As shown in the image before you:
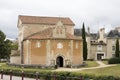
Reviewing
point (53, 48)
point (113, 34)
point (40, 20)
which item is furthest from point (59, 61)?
point (113, 34)

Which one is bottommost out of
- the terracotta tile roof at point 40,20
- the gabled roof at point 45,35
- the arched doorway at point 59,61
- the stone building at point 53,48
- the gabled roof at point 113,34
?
the arched doorway at point 59,61

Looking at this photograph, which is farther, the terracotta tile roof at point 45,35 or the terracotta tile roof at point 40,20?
the terracotta tile roof at point 40,20

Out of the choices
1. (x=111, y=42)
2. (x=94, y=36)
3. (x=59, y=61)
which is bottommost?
(x=59, y=61)

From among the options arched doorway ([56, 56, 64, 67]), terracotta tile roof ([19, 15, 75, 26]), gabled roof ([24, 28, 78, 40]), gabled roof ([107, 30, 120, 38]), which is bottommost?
arched doorway ([56, 56, 64, 67])

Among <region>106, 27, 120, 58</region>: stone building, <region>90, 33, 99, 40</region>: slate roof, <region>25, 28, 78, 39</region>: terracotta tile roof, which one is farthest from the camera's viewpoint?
<region>90, 33, 99, 40</region>: slate roof

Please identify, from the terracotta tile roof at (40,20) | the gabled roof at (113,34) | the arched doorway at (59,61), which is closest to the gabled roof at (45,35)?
the arched doorway at (59,61)

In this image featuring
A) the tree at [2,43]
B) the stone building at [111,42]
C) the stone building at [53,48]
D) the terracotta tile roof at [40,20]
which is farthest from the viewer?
the stone building at [111,42]

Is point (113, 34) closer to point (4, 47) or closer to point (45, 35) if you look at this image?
point (4, 47)

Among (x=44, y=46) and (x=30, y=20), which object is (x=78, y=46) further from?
(x=30, y=20)

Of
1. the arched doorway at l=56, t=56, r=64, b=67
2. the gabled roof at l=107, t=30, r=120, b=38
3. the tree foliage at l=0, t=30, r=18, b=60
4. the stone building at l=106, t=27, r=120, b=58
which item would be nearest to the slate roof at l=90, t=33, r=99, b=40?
the gabled roof at l=107, t=30, r=120, b=38

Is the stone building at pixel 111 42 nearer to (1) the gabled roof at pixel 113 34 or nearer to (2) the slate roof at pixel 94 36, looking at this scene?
(1) the gabled roof at pixel 113 34

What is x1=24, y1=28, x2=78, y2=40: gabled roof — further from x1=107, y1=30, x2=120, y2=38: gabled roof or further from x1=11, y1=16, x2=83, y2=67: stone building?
x1=107, y1=30, x2=120, y2=38: gabled roof

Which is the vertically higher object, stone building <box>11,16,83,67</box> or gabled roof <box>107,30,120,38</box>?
gabled roof <box>107,30,120,38</box>

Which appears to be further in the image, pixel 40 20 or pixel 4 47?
pixel 4 47
